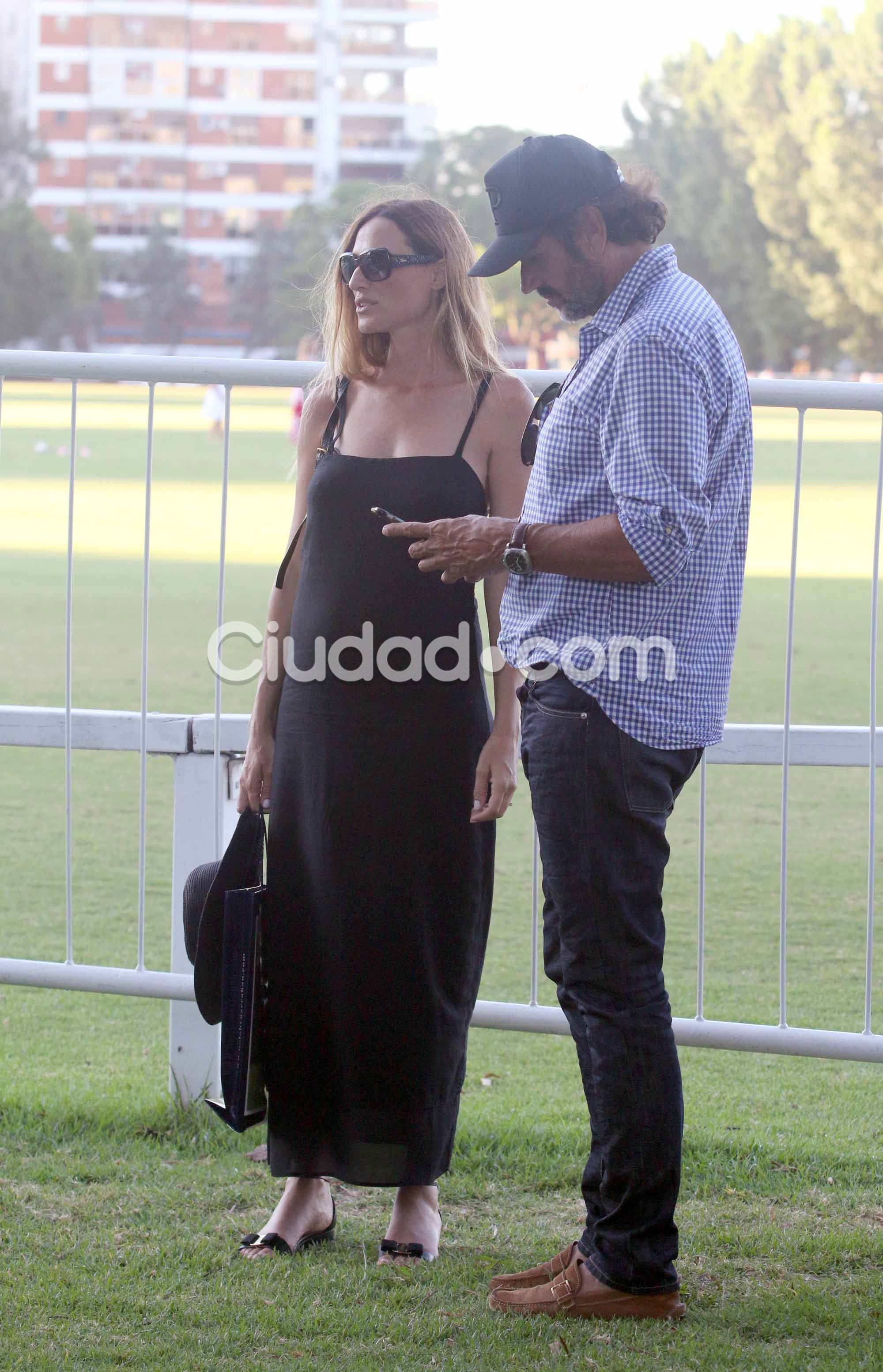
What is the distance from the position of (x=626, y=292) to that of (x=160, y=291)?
338ft

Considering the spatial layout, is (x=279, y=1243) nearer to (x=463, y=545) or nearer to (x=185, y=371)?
(x=463, y=545)

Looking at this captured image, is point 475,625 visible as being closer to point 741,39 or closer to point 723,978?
point 723,978

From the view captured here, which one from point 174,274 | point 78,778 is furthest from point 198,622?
point 174,274

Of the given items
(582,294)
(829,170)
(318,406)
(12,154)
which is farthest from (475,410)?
(12,154)

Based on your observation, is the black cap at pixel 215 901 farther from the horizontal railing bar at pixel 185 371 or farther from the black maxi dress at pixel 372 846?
the horizontal railing bar at pixel 185 371

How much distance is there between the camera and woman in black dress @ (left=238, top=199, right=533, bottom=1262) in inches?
112

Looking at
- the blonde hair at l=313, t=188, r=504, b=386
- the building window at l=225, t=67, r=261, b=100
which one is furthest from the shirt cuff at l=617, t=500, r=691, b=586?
the building window at l=225, t=67, r=261, b=100

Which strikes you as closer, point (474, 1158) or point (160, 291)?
point (474, 1158)

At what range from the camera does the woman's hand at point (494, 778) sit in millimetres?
2807

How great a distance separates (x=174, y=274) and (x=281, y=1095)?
104 meters

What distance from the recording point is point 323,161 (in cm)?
11006

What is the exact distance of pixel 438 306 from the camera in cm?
294

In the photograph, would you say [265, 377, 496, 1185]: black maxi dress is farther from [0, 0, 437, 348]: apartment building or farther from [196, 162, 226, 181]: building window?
[196, 162, 226, 181]: building window

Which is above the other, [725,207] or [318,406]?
[725,207]
